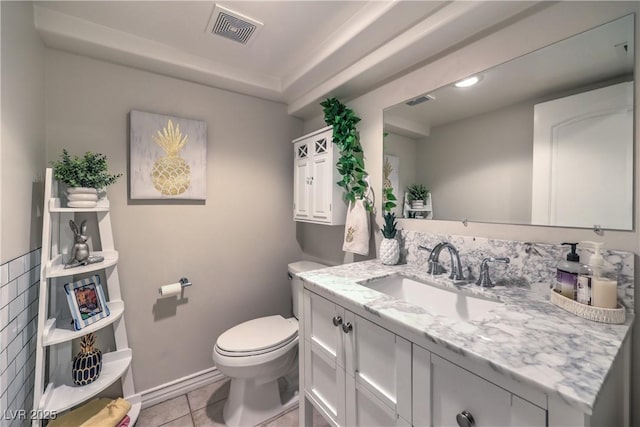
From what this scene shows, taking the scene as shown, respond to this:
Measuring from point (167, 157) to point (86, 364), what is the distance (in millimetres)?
1231

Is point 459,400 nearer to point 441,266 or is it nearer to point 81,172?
point 441,266

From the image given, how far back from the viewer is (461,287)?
3.63 feet

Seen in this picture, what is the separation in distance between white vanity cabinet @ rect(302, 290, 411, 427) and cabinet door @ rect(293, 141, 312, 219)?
87 centimetres

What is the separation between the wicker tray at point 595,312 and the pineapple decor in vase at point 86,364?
2.11 meters

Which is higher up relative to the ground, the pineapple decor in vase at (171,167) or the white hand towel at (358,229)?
the pineapple decor in vase at (171,167)

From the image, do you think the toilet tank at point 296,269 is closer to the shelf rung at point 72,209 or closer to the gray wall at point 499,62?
the gray wall at point 499,62

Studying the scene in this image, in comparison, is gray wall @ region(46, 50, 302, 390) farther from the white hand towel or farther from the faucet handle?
the faucet handle

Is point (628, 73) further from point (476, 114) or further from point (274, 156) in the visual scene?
point (274, 156)

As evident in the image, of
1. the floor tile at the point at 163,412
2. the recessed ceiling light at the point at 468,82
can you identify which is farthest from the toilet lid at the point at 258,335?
the recessed ceiling light at the point at 468,82

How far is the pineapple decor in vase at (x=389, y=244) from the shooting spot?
146cm

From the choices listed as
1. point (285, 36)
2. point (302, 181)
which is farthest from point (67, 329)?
point (285, 36)

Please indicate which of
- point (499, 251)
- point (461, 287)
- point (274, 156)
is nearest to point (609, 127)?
point (499, 251)

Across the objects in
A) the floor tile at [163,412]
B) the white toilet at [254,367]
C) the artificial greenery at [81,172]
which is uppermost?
the artificial greenery at [81,172]

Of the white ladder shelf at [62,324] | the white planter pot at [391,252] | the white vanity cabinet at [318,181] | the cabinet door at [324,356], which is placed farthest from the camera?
the white vanity cabinet at [318,181]
